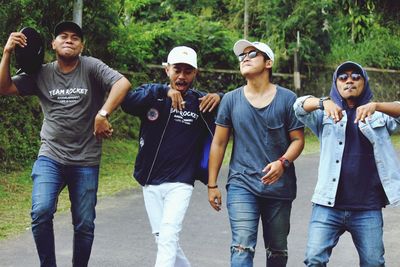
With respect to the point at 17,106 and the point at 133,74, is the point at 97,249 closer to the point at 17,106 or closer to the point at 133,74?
the point at 17,106

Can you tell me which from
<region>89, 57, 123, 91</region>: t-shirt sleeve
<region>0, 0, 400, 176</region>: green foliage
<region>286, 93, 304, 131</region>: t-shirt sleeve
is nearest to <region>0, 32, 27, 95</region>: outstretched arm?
<region>89, 57, 123, 91</region>: t-shirt sleeve

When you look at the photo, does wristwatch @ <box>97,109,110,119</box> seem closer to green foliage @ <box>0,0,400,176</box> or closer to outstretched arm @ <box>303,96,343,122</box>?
outstretched arm @ <box>303,96,343,122</box>

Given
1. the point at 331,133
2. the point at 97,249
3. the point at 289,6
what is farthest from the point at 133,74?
the point at 331,133

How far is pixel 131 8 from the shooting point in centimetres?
1526

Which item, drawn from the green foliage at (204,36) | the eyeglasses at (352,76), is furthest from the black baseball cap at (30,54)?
the green foliage at (204,36)

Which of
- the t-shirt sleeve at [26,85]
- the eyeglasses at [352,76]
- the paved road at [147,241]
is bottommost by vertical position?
the paved road at [147,241]

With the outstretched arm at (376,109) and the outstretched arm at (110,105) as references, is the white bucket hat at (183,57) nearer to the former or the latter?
the outstretched arm at (110,105)

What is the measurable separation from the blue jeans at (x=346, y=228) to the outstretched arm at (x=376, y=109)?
65cm

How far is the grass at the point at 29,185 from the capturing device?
29.2 feet

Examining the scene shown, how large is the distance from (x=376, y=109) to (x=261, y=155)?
94cm

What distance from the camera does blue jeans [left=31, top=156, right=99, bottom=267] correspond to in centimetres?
554

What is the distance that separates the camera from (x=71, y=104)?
5738 millimetres

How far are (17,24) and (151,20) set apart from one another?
10195 millimetres

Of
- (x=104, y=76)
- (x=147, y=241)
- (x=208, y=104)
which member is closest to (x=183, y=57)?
(x=208, y=104)
